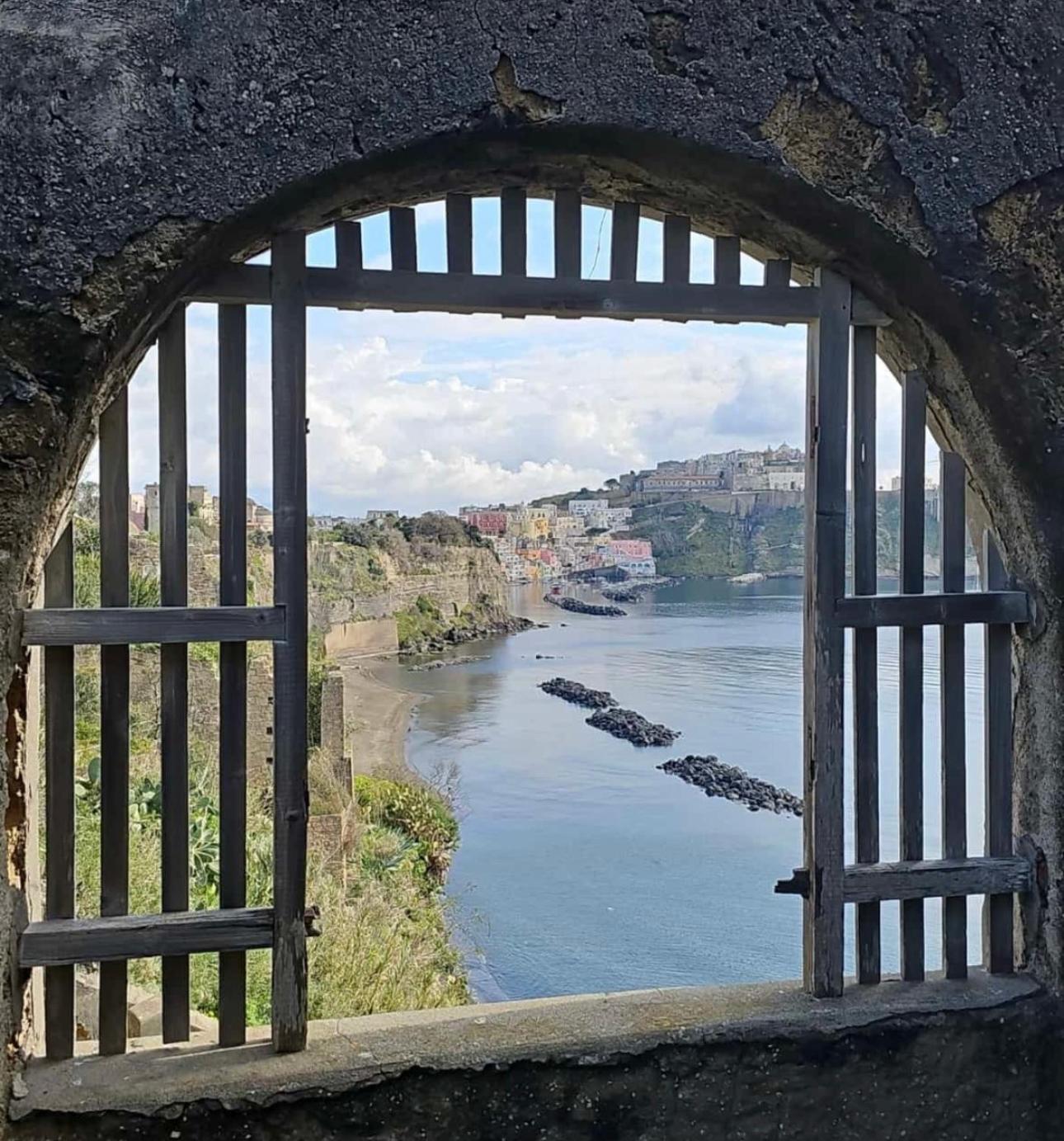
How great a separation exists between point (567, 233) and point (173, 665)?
4.54ft

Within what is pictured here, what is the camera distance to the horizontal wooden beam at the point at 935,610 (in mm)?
2361

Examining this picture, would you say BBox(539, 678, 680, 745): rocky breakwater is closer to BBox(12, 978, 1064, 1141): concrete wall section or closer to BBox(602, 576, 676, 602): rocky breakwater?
BBox(602, 576, 676, 602): rocky breakwater

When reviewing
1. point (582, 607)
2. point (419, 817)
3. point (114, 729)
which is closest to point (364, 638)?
point (419, 817)

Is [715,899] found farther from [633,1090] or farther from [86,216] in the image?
[86,216]

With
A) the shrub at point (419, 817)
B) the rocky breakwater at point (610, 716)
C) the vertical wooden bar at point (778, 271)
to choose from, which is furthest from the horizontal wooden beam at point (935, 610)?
the shrub at point (419, 817)

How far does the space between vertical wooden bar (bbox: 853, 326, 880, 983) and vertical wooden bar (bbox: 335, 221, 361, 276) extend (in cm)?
103

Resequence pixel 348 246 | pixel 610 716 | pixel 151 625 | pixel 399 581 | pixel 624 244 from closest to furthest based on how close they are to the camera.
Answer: pixel 151 625, pixel 348 246, pixel 624 244, pixel 610 716, pixel 399 581

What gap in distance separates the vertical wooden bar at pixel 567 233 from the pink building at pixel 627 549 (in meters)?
3.80

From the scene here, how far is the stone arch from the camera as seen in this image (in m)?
1.96

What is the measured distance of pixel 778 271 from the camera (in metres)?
2.40

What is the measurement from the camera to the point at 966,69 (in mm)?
2258

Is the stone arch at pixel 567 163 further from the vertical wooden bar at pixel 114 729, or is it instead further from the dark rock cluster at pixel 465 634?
the dark rock cluster at pixel 465 634

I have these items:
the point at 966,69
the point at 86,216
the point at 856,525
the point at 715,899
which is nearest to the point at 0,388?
the point at 86,216

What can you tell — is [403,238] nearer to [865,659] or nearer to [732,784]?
[865,659]
